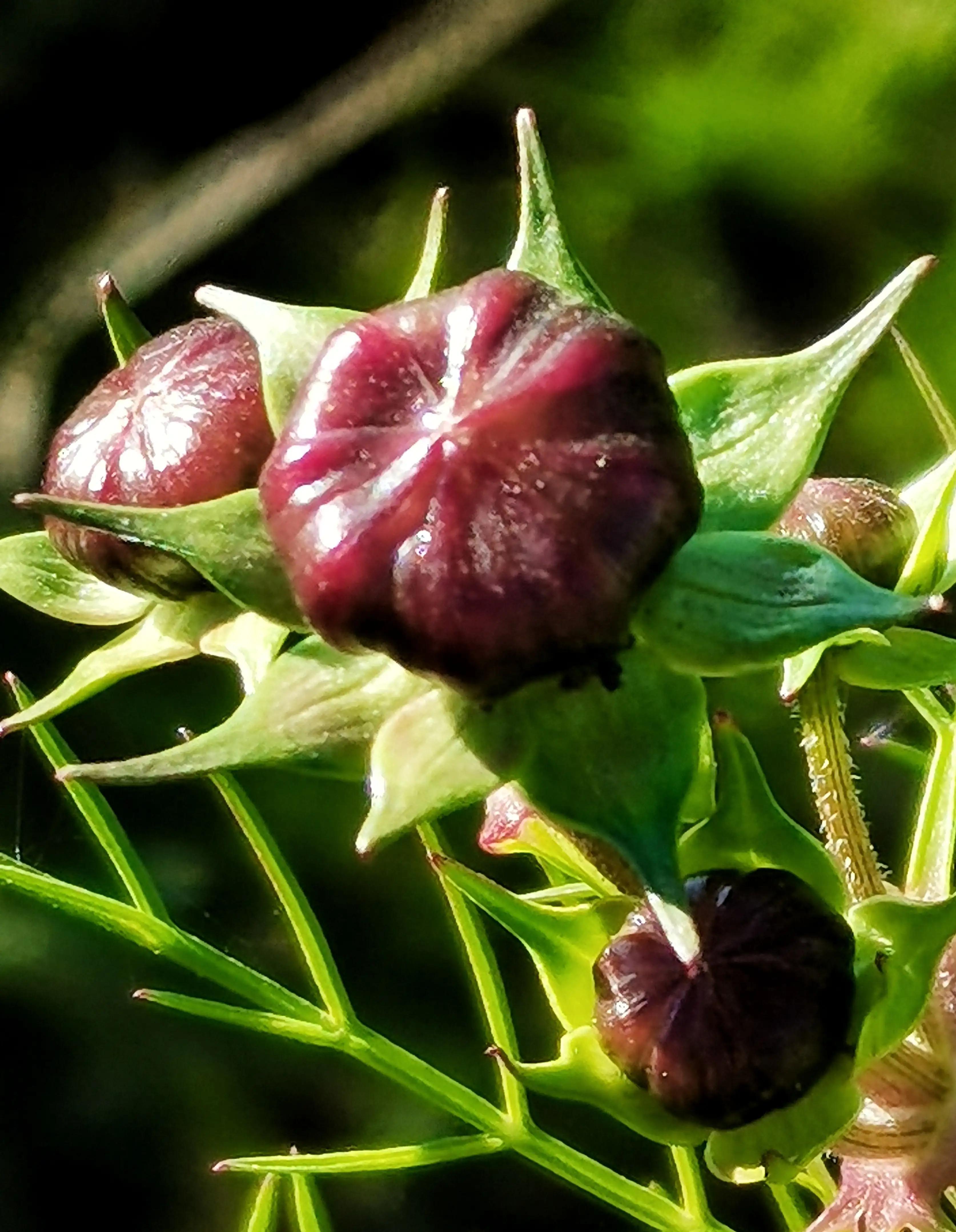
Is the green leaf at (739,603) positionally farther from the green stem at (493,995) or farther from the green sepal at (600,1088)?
the green stem at (493,995)

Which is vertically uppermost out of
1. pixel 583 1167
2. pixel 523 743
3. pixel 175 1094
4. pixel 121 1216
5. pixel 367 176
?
pixel 523 743

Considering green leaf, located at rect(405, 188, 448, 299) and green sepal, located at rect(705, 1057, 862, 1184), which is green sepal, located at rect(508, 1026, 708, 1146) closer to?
green sepal, located at rect(705, 1057, 862, 1184)

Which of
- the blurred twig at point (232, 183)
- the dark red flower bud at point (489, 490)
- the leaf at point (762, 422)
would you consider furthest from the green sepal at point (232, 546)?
the blurred twig at point (232, 183)

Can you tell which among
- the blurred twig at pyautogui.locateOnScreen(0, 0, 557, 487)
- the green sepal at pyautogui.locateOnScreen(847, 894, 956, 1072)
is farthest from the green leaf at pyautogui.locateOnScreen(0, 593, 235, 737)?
the blurred twig at pyautogui.locateOnScreen(0, 0, 557, 487)

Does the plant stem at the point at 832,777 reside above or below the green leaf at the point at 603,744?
below

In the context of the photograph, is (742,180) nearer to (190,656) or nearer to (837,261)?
(837,261)

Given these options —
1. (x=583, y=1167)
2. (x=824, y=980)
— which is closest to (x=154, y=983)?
(x=583, y=1167)

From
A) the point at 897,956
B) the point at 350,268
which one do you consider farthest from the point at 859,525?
the point at 350,268
